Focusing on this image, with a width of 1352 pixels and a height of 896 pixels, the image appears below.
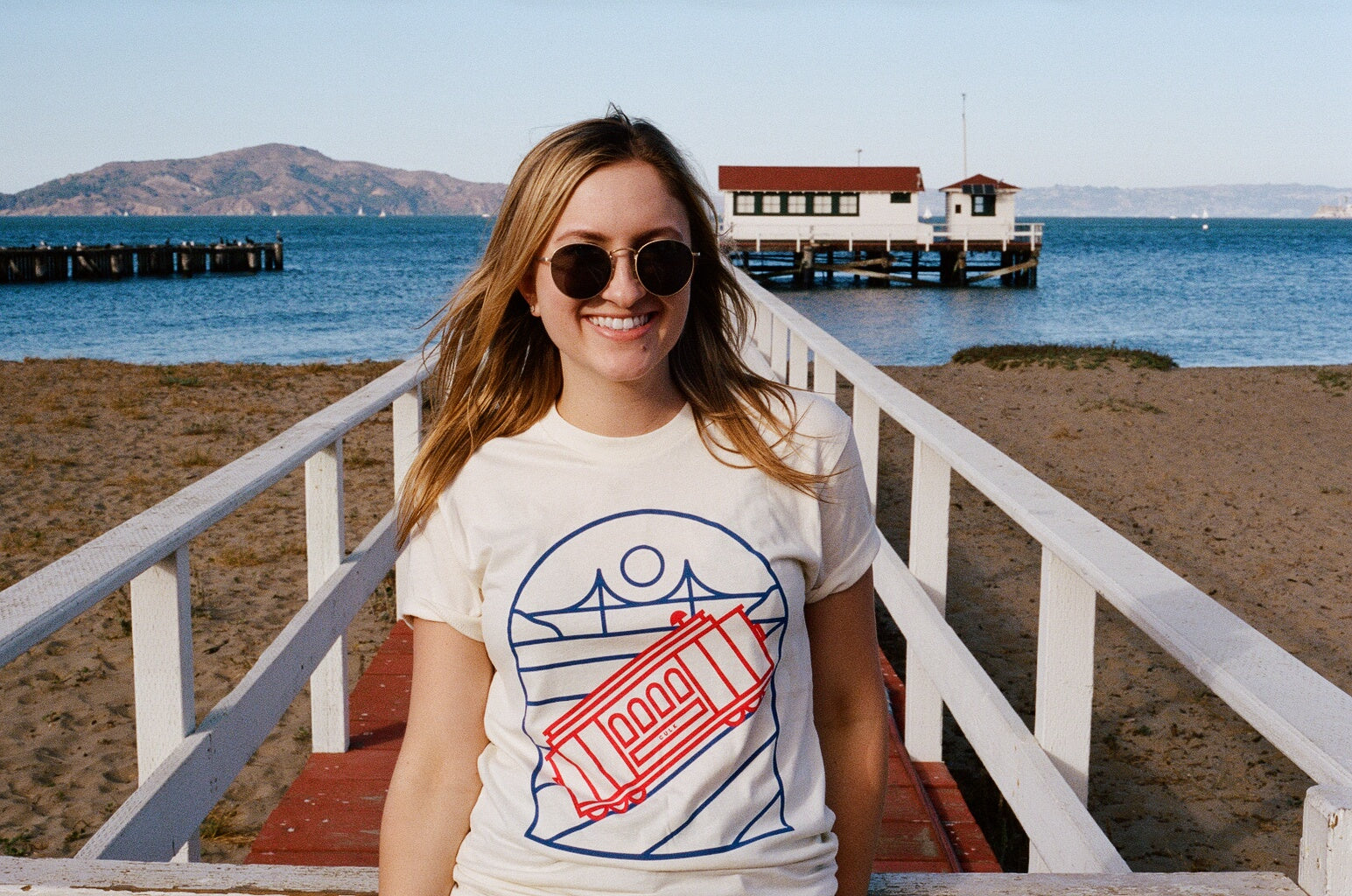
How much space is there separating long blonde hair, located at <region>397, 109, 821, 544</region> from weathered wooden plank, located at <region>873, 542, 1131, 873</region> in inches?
27.7

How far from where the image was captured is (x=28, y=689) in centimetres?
584

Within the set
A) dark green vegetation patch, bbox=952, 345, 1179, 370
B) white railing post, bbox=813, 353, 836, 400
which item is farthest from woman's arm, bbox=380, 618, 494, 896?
dark green vegetation patch, bbox=952, 345, 1179, 370

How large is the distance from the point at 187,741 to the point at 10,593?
0.59 meters

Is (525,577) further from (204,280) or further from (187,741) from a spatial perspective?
(204,280)

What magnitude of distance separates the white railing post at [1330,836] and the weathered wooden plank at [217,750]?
1.42 m

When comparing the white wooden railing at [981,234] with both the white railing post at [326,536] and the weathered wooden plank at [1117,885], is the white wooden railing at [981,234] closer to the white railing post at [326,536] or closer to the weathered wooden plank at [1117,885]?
the white railing post at [326,536]

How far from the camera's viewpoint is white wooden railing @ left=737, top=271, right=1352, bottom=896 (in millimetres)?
1200

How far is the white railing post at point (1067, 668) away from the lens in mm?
1998

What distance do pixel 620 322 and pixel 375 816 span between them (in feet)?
6.61

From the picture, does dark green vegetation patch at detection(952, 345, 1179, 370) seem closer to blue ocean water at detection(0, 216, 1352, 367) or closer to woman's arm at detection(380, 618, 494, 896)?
blue ocean water at detection(0, 216, 1352, 367)

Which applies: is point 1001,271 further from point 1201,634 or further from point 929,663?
point 1201,634

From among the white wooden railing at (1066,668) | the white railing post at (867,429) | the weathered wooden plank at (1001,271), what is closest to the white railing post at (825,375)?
the white railing post at (867,429)

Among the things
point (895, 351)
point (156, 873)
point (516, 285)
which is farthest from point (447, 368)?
point (895, 351)

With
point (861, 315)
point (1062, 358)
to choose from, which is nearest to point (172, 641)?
point (1062, 358)
